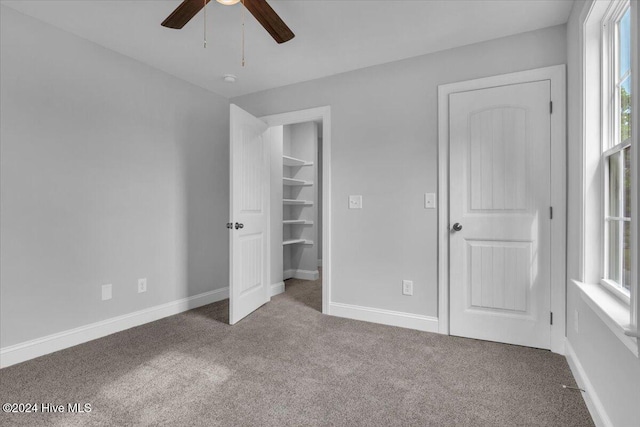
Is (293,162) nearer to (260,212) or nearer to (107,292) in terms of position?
(260,212)

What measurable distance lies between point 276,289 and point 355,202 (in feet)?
5.50

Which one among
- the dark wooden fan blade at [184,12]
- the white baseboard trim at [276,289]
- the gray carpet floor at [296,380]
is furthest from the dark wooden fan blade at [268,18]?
the white baseboard trim at [276,289]

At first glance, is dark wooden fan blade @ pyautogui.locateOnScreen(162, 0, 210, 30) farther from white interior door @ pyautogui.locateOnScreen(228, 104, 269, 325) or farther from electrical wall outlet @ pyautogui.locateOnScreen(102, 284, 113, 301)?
electrical wall outlet @ pyautogui.locateOnScreen(102, 284, 113, 301)

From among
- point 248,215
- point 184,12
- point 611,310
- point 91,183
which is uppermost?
point 184,12

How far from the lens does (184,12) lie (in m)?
1.82

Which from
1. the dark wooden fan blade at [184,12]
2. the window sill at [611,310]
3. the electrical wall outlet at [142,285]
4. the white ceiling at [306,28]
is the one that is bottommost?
the electrical wall outlet at [142,285]

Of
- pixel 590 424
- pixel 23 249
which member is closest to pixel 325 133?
pixel 23 249

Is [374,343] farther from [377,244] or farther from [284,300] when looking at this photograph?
[284,300]

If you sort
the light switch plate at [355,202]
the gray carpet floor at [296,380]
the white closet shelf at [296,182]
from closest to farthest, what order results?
the gray carpet floor at [296,380] < the light switch plate at [355,202] < the white closet shelf at [296,182]

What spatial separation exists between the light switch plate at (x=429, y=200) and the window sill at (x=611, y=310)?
1.13m

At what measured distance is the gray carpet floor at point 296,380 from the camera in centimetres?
163

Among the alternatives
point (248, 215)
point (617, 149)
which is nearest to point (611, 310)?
point (617, 149)

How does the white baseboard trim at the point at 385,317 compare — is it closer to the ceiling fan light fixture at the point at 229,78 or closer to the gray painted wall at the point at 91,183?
the gray painted wall at the point at 91,183

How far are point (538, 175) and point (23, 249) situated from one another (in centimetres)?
365
